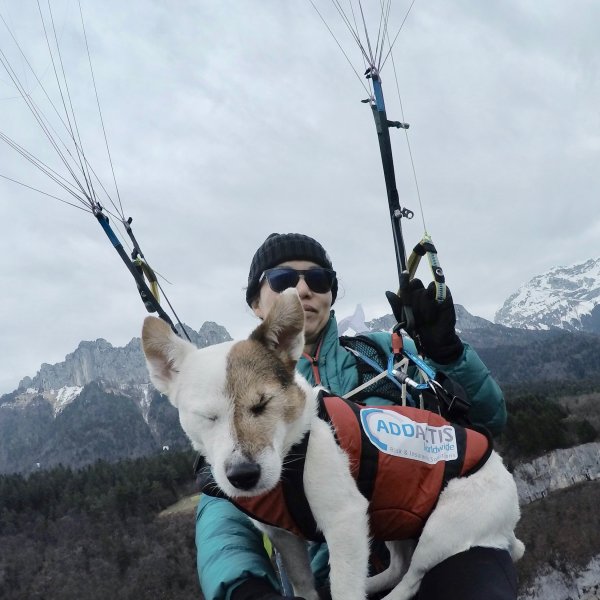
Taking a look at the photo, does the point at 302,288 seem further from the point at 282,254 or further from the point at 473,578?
the point at 473,578

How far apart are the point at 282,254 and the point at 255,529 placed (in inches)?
114

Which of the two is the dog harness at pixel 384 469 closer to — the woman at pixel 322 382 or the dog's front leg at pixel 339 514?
the dog's front leg at pixel 339 514

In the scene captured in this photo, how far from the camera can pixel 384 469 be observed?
3.68m

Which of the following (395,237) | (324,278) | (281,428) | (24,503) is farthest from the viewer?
(24,503)

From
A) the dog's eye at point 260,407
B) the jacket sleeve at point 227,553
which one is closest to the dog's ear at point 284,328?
the dog's eye at point 260,407

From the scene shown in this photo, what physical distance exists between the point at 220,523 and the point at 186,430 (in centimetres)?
130

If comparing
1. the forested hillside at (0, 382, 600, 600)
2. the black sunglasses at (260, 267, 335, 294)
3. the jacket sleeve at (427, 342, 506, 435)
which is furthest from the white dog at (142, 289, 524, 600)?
the forested hillside at (0, 382, 600, 600)

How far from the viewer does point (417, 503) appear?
3689 millimetres

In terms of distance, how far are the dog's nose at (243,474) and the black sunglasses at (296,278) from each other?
267cm

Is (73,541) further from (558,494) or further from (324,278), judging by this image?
(324,278)

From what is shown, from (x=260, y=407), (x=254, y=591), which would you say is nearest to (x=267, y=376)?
(x=260, y=407)

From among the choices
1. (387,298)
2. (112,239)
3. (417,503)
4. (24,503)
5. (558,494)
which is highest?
(24,503)

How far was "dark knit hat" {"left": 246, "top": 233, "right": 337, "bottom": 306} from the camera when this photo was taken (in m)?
5.82

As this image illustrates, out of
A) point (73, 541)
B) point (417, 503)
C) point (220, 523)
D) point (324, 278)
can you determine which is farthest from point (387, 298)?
point (73, 541)
